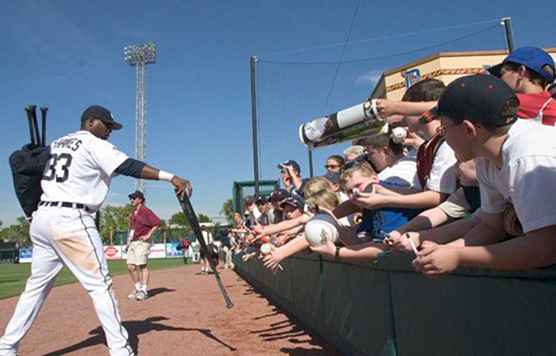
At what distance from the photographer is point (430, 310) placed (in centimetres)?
220

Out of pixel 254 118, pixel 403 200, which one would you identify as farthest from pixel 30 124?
pixel 254 118

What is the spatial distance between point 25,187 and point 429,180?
148 inches

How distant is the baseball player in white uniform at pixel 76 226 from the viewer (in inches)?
157

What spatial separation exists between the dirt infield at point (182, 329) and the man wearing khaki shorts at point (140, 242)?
470 millimetres

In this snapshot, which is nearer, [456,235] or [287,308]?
[456,235]

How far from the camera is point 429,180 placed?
2809 mm

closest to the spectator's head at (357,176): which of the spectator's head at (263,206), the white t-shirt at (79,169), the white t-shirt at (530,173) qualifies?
the white t-shirt at (530,173)

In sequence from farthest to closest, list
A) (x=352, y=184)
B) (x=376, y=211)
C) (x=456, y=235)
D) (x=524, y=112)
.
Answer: (x=352, y=184), (x=376, y=211), (x=456, y=235), (x=524, y=112)

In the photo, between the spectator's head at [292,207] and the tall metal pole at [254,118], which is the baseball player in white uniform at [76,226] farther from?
the tall metal pole at [254,118]

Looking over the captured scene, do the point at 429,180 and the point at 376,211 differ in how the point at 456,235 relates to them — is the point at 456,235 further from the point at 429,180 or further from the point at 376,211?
the point at 376,211

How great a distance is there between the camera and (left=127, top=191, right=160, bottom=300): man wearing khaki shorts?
28.4ft

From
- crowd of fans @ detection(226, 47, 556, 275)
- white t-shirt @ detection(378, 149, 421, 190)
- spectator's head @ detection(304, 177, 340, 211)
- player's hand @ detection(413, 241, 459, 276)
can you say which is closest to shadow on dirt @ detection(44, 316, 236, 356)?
crowd of fans @ detection(226, 47, 556, 275)

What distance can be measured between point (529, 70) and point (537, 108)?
509 millimetres

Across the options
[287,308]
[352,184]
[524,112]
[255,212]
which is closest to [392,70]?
[255,212]
